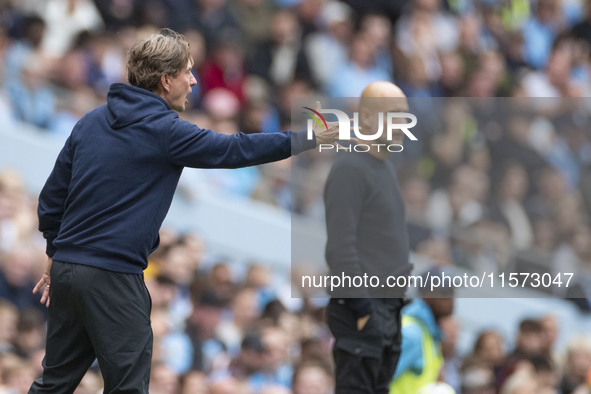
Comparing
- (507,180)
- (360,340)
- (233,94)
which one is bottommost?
(360,340)

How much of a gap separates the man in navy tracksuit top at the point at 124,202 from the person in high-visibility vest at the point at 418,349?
1.61m

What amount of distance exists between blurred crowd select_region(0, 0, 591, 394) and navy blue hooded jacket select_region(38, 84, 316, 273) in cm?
157

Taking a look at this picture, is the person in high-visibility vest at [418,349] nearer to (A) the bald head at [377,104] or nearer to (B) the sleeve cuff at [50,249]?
(A) the bald head at [377,104]

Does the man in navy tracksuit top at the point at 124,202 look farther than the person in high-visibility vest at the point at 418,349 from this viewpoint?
No

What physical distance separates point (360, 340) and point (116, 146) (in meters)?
Answer: 1.51

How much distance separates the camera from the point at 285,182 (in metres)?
9.76

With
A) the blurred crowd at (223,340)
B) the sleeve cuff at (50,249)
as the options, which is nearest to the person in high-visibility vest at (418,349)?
the blurred crowd at (223,340)

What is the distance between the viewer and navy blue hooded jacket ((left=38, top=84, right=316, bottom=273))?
4.28 meters

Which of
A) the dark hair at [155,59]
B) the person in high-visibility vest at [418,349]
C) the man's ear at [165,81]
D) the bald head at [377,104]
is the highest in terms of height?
the bald head at [377,104]

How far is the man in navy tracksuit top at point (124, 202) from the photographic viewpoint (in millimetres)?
4301

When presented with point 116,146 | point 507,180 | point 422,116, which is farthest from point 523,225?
point 116,146

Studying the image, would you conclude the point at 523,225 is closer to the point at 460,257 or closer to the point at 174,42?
the point at 460,257

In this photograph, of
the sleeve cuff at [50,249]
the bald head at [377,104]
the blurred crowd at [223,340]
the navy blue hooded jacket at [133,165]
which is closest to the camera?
the navy blue hooded jacket at [133,165]

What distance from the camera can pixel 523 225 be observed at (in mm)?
7836
